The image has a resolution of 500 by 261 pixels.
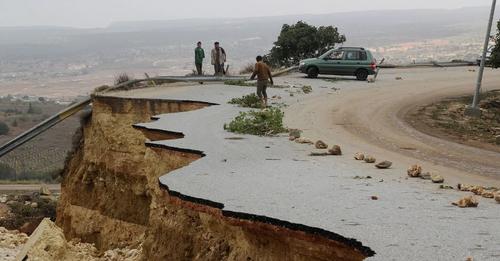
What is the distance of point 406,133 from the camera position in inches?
667

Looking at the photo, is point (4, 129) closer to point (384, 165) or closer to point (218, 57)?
point (218, 57)

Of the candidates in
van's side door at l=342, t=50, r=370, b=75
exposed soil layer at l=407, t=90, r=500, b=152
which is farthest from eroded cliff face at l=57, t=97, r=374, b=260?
van's side door at l=342, t=50, r=370, b=75

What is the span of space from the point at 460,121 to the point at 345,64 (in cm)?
1107

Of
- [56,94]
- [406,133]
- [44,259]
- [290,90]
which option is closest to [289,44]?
[290,90]

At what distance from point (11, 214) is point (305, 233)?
117 feet

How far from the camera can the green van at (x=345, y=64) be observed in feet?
98.2

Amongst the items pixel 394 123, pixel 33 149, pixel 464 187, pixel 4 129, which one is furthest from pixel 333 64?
pixel 4 129

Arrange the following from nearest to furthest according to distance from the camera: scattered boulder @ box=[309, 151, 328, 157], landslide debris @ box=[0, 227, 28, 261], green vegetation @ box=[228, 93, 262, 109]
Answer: scattered boulder @ box=[309, 151, 328, 157]
landslide debris @ box=[0, 227, 28, 261]
green vegetation @ box=[228, 93, 262, 109]

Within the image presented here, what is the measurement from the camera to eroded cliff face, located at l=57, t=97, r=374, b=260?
805cm

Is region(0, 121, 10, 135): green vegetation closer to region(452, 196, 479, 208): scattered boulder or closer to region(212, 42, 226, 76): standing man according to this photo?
region(212, 42, 226, 76): standing man

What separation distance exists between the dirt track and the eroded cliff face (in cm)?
408

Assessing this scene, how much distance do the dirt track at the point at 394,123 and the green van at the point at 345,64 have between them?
1.06 m

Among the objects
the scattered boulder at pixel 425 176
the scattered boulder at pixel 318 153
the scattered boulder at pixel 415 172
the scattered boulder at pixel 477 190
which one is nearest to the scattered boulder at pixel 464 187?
the scattered boulder at pixel 477 190

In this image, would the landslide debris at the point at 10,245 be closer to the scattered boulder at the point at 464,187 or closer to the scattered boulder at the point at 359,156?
the scattered boulder at the point at 359,156
